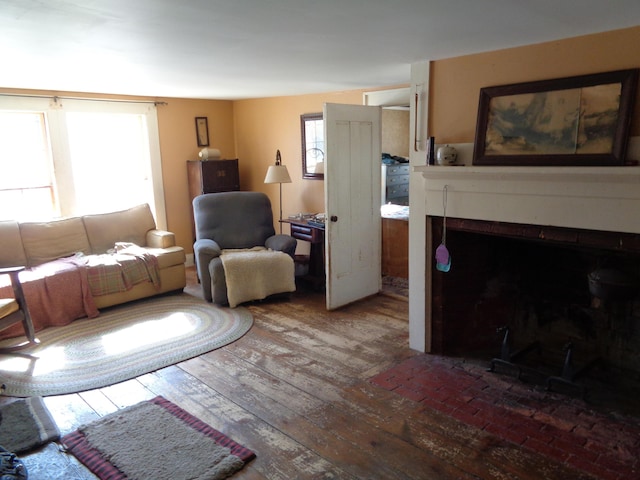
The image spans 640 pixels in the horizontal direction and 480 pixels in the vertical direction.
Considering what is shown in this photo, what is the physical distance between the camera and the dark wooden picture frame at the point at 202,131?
235 inches

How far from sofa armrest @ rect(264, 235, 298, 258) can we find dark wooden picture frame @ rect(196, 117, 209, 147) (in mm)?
1923

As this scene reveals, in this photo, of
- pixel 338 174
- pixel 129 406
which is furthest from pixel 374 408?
pixel 338 174

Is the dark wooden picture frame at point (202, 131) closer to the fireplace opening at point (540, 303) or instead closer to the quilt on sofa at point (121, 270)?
the quilt on sofa at point (121, 270)

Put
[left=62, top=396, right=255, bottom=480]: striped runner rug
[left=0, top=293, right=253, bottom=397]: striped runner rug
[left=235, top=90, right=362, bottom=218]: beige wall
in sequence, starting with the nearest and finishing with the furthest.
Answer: [left=62, top=396, right=255, bottom=480]: striped runner rug
[left=0, top=293, right=253, bottom=397]: striped runner rug
[left=235, top=90, right=362, bottom=218]: beige wall

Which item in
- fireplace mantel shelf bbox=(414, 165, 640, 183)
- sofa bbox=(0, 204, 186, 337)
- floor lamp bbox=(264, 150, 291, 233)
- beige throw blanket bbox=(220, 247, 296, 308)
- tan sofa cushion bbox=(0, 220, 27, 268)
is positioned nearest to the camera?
fireplace mantel shelf bbox=(414, 165, 640, 183)

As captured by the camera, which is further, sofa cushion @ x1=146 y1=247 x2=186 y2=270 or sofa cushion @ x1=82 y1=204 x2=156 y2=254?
sofa cushion @ x1=82 y1=204 x2=156 y2=254

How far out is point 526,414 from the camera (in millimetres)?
2623

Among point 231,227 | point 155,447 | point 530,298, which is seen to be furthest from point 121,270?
point 530,298

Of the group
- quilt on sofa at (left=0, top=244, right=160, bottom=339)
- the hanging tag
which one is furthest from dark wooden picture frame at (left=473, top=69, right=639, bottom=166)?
quilt on sofa at (left=0, top=244, right=160, bottom=339)

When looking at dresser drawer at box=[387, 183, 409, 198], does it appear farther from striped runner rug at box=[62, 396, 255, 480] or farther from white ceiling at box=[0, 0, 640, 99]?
striped runner rug at box=[62, 396, 255, 480]

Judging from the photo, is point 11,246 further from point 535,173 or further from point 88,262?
point 535,173

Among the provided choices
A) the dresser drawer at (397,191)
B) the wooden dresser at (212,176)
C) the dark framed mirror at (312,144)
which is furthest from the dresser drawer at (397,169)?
the wooden dresser at (212,176)

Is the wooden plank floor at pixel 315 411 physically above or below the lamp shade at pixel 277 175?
below

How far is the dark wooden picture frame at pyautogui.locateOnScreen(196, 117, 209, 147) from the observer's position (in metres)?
5.96
